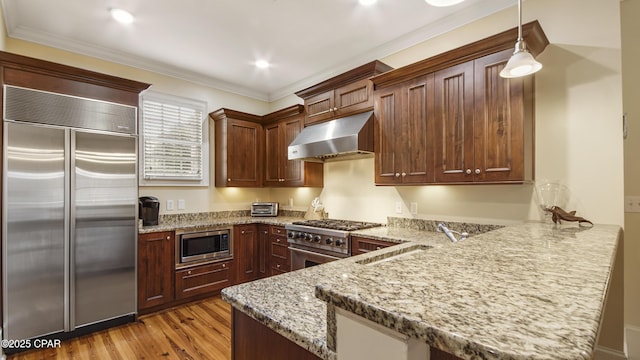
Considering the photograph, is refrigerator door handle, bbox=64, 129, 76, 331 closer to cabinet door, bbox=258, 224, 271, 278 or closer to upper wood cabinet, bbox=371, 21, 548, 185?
cabinet door, bbox=258, 224, 271, 278

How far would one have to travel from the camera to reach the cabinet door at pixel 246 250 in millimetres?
3881

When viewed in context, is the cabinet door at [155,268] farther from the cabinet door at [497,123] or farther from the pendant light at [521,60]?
the pendant light at [521,60]

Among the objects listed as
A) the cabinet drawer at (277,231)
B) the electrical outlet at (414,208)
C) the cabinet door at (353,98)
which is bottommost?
the cabinet drawer at (277,231)

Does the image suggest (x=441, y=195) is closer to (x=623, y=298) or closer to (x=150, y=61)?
(x=623, y=298)

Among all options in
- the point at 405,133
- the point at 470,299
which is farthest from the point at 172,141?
the point at 470,299

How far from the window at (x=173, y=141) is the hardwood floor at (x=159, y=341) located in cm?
162

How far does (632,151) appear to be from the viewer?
237 centimetres

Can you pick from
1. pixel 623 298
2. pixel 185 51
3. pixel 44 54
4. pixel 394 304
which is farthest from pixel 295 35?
pixel 623 298

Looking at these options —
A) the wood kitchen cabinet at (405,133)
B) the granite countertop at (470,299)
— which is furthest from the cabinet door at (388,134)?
the granite countertop at (470,299)

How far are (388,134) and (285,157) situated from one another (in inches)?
68.9

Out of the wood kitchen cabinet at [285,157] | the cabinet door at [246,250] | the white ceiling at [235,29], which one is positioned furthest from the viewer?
the wood kitchen cabinet at [285,157]

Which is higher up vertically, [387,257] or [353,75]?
[353,75]

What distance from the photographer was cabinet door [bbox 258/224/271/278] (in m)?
4.03

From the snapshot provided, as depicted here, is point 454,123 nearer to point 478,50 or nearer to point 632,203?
point 478,50
